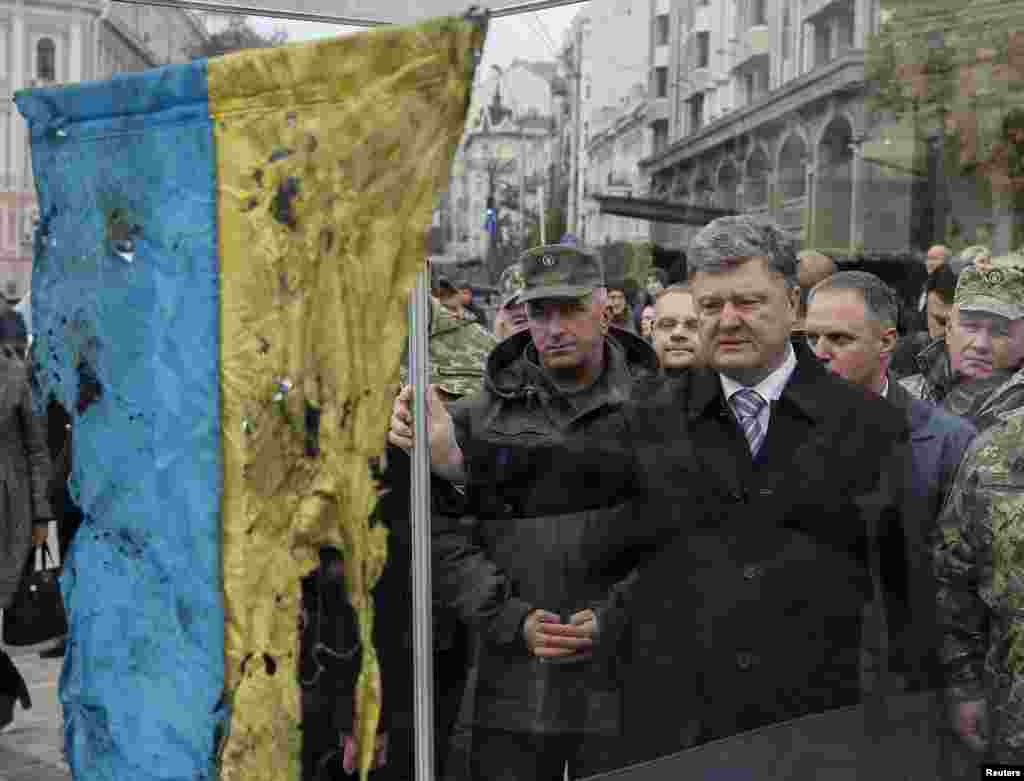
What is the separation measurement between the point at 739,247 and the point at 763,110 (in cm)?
43

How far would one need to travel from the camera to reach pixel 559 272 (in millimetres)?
2807

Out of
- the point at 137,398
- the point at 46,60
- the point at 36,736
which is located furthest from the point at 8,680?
the point at 137,398

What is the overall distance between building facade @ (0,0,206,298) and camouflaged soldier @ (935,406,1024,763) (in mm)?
1613

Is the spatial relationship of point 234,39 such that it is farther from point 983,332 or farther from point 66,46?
point 983,332

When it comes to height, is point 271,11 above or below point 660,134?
above

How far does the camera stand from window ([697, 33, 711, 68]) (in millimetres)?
2830

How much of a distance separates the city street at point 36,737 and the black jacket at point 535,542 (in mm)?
2552

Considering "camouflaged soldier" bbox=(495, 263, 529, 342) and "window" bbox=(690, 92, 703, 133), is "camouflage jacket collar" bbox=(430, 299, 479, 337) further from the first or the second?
"window" bbox=(690, 92, 703, 133)

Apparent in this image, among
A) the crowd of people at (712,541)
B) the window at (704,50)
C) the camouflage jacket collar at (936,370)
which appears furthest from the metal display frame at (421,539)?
the camouflage jacket collar at (936,370)

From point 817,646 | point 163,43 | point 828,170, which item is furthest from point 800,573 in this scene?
point 163,43

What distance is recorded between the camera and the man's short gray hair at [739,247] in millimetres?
2721

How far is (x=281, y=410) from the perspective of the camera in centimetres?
206

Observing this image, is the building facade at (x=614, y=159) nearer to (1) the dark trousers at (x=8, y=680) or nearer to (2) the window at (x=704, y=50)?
(2) the window at (x=704, y=50)

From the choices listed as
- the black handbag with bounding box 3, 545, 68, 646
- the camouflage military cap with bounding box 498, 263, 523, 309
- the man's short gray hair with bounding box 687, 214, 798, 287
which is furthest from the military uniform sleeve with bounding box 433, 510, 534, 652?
the black handbag with bounding box 3, 545, 68, 646
